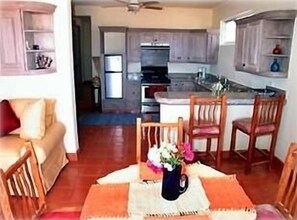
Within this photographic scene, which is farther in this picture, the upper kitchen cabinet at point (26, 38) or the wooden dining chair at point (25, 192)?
the upper kitchen cabinet at point (26, 38)

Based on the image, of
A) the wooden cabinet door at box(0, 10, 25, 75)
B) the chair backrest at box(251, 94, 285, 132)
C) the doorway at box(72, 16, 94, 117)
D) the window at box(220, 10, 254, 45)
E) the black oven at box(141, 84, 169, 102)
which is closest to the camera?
the wooden cabinet door at box(0, 10, 25, 75)

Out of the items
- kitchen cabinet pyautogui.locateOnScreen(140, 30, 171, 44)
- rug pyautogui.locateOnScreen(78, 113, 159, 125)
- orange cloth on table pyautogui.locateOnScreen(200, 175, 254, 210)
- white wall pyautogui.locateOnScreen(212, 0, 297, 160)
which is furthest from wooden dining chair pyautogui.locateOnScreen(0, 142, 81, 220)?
kitchen cabinet pyautogui.locateOnScreen(140, 30, 171, 44)

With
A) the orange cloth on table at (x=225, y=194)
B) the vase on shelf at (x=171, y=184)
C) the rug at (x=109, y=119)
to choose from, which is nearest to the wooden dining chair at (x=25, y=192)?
the vase on shelf at (x=171, y=184)

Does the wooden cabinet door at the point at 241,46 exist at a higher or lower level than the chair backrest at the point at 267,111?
higher

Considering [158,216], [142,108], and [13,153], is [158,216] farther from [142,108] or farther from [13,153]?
[142,108]

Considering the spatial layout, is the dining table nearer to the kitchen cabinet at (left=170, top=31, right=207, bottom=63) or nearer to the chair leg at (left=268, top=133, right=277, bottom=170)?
the chair leg at (left=268, top=133, right=277, bottom=170)

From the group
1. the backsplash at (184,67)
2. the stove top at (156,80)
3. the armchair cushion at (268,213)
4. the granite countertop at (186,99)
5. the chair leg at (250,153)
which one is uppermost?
the backsplash at (184,67)

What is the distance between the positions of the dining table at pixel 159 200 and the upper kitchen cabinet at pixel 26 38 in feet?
7.24

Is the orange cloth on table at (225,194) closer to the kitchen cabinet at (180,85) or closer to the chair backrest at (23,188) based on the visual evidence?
the chair backrest at (23,188)

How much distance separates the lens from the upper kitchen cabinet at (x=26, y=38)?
3365mm

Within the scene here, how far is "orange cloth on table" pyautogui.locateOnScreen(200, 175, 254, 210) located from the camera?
169cm

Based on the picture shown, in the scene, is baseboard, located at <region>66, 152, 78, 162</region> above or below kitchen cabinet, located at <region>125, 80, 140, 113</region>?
below

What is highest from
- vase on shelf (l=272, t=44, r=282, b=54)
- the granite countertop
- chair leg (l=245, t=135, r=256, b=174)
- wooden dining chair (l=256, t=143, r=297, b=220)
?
vase on shelf (l=272, t=44, r=282, b=54)

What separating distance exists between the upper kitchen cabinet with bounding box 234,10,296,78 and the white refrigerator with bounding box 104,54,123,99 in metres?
3.41
